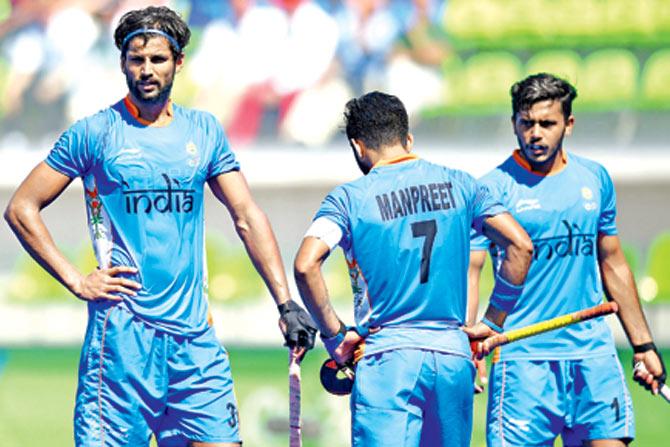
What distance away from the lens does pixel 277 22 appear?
41.5 feet

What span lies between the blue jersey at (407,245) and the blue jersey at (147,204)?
63 centimetres

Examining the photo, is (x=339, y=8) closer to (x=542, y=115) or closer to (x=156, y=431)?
(x=542, y=115)

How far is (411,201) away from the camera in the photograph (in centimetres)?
609

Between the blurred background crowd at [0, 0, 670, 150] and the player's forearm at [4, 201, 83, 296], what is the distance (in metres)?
6.36

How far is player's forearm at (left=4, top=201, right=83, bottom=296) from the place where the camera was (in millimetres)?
6250

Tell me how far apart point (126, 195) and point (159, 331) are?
24.3 inches

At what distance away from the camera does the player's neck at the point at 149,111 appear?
6.34 m

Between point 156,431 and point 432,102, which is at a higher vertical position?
point 432,102

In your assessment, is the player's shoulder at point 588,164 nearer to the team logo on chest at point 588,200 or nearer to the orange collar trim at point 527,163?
the orange collar trim at point 527,163

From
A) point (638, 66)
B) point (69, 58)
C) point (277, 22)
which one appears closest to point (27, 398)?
point (69, 58)

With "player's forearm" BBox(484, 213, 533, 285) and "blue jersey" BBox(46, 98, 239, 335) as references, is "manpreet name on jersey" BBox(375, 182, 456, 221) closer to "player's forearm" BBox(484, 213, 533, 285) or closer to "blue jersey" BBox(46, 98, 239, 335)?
"player's forearm" BBox(484, 213, 533, 285)

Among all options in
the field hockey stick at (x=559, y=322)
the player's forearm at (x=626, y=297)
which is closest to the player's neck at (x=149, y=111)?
the field hockey stick at (x=559, y=322)

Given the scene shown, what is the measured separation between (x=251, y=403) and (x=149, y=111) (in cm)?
629

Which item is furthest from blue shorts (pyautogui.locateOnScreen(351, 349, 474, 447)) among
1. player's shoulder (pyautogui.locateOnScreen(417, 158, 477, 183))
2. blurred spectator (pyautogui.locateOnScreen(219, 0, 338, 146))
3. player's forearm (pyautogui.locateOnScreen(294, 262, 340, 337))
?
blurred spectator (pyautogui.locateOnScreen(219, 0, 338, 146))
